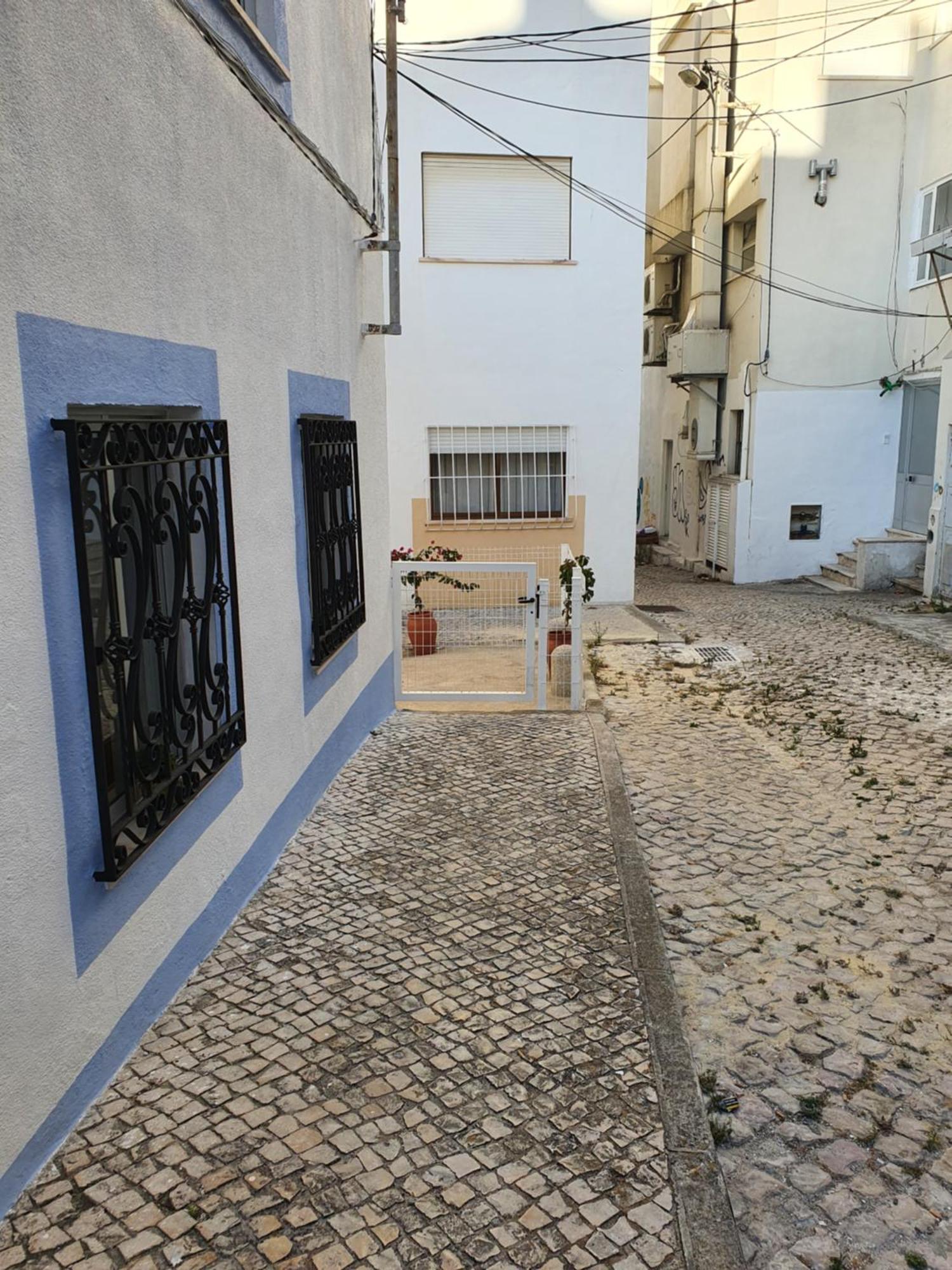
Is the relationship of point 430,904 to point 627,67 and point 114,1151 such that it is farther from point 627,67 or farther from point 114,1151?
point 627,67

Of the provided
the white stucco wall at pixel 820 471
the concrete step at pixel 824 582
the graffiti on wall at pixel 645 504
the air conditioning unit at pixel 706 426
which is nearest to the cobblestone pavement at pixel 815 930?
the concrete step at pixel 824 582

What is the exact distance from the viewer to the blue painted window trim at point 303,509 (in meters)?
5.05

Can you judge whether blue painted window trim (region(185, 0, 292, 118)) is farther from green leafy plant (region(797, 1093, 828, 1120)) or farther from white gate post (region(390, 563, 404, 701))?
green leafy plant (region(797, 1093, 828, 1120))

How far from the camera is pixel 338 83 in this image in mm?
5973

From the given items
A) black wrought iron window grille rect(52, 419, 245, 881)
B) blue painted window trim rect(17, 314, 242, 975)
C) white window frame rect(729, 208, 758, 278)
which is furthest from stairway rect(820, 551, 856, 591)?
blue painted window trim rect(17, 314, 242, 975)

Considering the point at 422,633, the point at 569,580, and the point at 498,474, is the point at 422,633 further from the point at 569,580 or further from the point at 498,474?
the point at 498,474

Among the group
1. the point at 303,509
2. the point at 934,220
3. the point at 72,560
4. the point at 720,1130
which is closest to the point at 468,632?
the point at 303,509

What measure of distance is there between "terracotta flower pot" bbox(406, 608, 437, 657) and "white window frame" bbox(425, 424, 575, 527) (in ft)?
8.83

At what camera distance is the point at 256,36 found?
13.5ft

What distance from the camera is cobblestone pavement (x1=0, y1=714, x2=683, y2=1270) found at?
2.57 meters

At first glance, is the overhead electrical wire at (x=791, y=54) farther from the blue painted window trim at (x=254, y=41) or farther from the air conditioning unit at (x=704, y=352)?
the blue painted window trim at (x=254, y=41)

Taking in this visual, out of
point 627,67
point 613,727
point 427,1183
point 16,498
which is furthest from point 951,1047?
point 627,67

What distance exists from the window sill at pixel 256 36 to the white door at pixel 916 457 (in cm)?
1267

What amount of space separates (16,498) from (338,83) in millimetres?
4645
